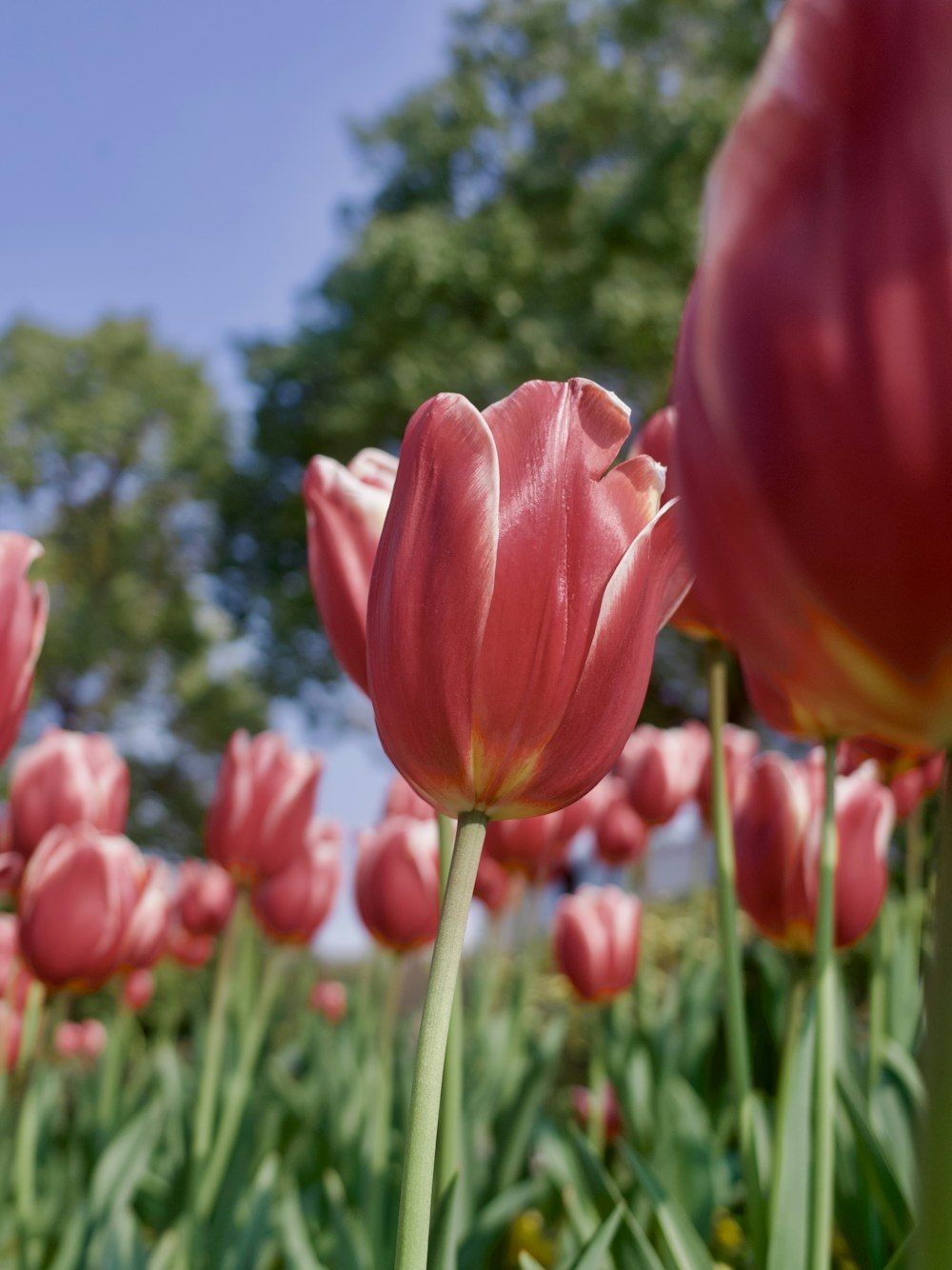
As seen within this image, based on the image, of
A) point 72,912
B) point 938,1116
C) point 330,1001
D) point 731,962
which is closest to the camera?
point 938,1116

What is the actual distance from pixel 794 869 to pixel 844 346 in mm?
983

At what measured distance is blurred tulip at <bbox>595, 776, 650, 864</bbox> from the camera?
2844 millimetres

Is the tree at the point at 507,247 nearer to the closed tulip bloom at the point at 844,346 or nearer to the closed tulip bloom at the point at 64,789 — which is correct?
the closed tulip bloom at the point at 64,789

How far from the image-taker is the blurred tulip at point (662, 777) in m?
2.48

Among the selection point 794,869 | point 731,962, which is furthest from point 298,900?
point 731,962

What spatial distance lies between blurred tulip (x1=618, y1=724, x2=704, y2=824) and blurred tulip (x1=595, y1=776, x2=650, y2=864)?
27 centimetres

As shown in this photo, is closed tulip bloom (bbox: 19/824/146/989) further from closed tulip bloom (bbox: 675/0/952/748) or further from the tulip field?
closed tulip bloom (bbox: 675/0/952/748)

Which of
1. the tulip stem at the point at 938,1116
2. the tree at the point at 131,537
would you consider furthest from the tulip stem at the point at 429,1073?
the tree at the point at 131,537

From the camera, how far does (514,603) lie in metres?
0.52

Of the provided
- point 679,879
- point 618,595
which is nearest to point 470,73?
point 679,879

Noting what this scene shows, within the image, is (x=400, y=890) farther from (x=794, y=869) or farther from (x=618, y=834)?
(x=618, y=834)

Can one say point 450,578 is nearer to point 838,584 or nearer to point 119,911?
point 838,584

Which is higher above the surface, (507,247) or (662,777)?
(507,247)

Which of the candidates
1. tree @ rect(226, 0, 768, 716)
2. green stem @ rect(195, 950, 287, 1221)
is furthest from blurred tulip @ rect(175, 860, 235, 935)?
tree @ rect(226, 0, 768, 716)
